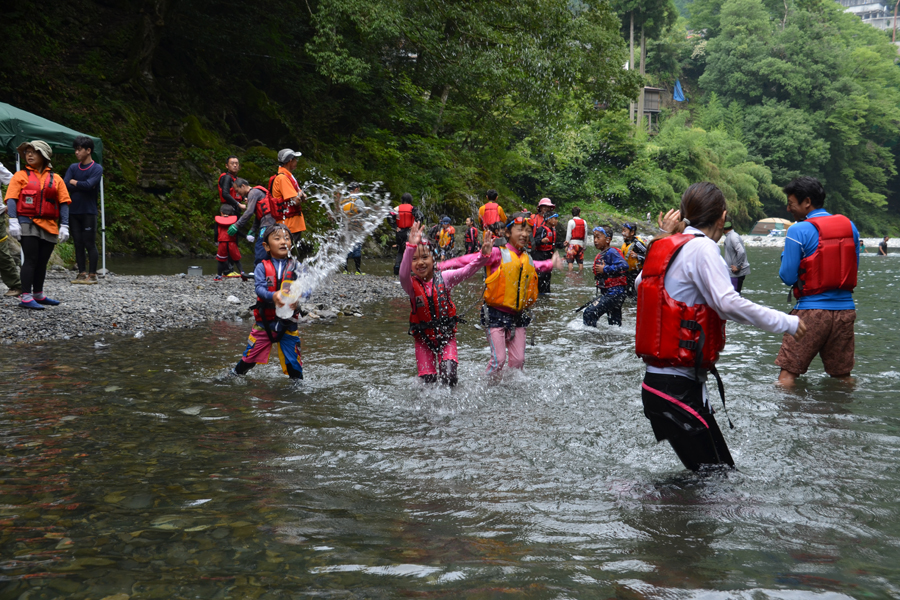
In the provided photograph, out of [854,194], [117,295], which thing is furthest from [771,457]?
[854,194]

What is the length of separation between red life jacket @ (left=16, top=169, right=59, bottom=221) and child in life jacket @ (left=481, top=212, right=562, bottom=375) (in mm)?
6038

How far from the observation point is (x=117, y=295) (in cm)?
1094

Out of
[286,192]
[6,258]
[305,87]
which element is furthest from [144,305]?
[305,87]

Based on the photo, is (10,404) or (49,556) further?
(10,404)

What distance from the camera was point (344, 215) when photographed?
19.0 m

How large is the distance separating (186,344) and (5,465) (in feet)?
14.1

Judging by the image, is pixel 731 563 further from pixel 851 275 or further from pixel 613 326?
pixel 613 326

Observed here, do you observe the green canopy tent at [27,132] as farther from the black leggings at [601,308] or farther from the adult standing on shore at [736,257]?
the adult standing on shore at [736,257]

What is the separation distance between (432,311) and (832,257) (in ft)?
12.2

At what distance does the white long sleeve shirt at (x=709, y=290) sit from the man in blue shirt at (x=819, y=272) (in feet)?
10.4

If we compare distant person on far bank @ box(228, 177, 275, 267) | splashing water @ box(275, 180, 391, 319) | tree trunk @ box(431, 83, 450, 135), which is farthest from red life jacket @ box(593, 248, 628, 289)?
tree trunk @ box(431, 83, 450, 135)

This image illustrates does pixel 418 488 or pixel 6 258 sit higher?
pixel 6 258

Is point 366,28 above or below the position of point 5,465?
above

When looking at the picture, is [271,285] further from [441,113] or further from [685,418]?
[441,113]
